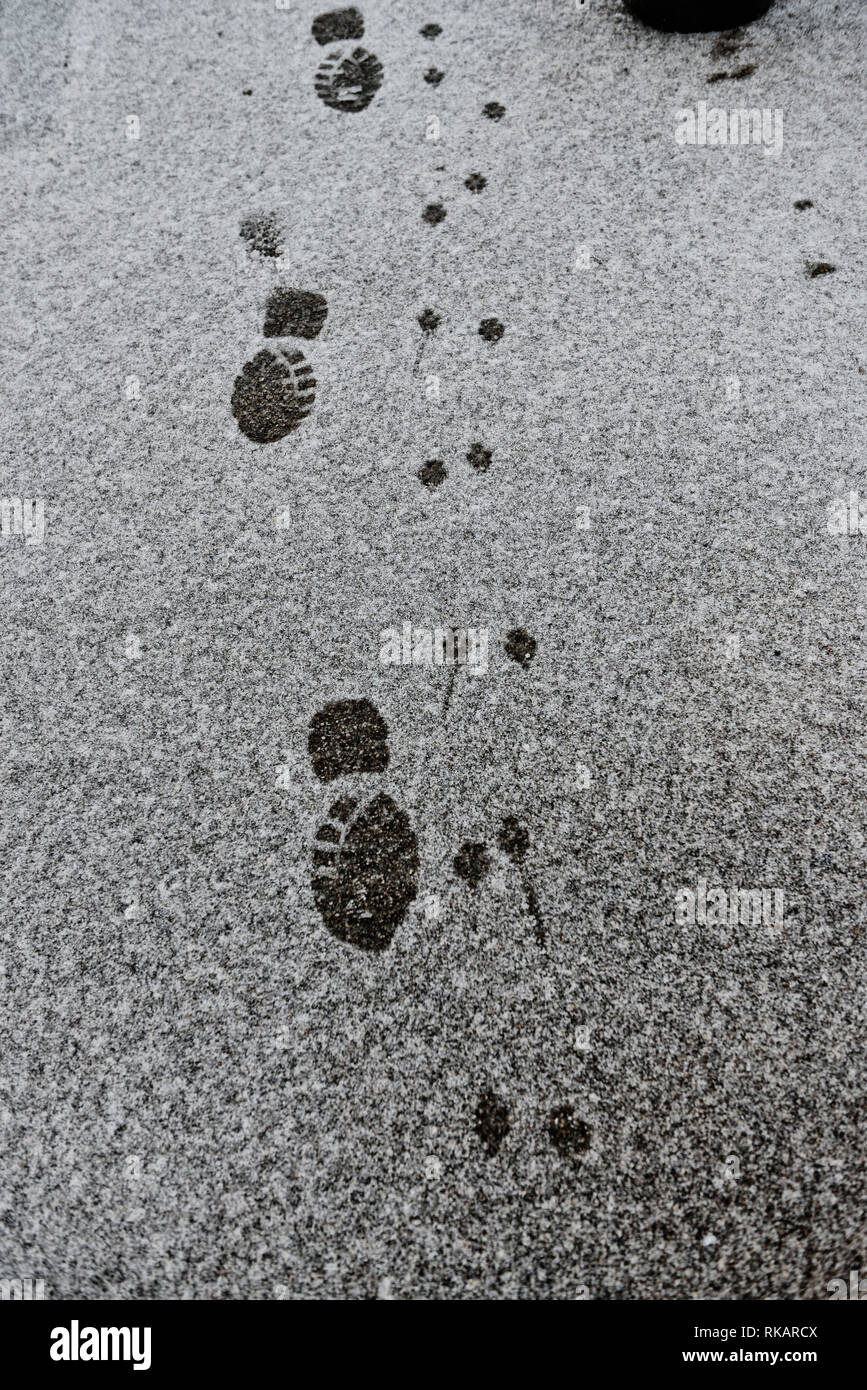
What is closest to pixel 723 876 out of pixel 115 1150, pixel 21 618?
pixel 115 1150

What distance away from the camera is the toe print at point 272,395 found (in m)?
1.93

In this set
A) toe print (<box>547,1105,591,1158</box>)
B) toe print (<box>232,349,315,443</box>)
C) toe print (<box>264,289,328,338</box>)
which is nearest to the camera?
toe print (<box>547,1105,591,1158</box>)

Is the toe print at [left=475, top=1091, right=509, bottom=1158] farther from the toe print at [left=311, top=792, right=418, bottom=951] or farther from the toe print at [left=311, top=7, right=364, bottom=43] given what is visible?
the toe print at [left=311, top=7, right=364, bottom=43]

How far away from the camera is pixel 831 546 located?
167 centimetres

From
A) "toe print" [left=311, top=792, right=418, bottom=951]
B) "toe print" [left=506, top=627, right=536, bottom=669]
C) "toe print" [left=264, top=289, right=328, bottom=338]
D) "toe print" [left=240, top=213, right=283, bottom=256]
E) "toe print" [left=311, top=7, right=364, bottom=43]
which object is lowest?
"toe print" [left=311, top=792, right=418, bottom=951]

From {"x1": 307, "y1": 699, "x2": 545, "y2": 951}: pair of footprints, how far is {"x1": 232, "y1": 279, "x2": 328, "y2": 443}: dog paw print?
0.90 m

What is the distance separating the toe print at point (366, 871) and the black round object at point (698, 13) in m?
2.69

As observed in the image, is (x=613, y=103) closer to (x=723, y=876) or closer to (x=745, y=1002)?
(x=723, y=876)

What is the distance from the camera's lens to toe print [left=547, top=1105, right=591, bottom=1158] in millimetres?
1209

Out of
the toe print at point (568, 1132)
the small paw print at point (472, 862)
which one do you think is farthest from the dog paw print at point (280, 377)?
the toe print at point (568, 1132)

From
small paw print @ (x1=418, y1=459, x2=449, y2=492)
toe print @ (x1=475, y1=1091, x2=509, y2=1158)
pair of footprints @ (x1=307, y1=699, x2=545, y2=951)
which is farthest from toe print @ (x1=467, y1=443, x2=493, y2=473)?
toe print @ (x1=475, y1=1091, x2=509, y2=1158)

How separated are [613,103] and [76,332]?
1.80m

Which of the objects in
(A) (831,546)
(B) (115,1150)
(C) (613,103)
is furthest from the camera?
(C) (613,103)
